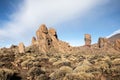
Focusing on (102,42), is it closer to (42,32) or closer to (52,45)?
(52,45)

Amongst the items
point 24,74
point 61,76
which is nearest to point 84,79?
point 61,76

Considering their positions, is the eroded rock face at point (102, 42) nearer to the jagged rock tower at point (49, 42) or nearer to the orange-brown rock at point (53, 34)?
the jagged rock tower at point (49, 42)

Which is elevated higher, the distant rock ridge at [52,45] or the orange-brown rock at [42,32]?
the orange-brown rock at [42,32]

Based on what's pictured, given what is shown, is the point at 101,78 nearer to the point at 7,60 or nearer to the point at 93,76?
the point at 93,76

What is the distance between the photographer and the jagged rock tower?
6344 cm

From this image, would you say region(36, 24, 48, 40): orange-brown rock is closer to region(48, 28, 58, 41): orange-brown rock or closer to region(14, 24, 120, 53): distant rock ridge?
region(14, 24, 120, 53): distant rock ridge

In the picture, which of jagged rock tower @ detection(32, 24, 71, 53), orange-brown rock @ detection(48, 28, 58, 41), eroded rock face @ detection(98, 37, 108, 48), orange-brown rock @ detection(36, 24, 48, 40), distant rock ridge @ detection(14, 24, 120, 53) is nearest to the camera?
distant rock ridge @ detection(14, 24, 120, 53)

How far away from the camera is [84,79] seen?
20391mm

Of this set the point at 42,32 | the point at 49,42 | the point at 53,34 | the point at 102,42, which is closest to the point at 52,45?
the point at 49,42

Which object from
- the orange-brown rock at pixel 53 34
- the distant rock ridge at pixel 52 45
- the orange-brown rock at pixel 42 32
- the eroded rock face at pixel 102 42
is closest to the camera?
the distant rock ridge at pixel 52 45

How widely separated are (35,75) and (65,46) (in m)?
41.7

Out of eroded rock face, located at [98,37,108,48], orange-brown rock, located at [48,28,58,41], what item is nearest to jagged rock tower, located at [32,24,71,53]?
orange-brown rock, located at [48,28,58,41]

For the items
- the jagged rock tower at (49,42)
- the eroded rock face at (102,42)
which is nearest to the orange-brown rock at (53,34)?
the jagged rock tower at (49,42)

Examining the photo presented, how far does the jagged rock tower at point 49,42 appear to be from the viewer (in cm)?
6344
